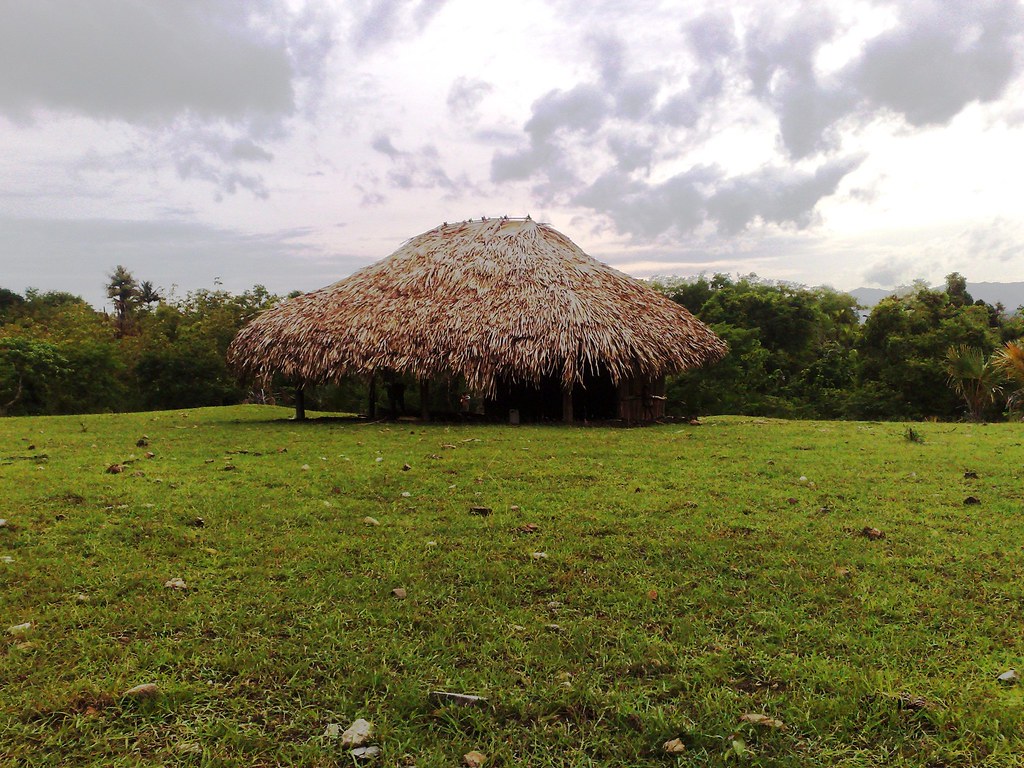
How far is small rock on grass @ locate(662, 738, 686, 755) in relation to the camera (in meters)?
2.09

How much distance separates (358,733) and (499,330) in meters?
10.4

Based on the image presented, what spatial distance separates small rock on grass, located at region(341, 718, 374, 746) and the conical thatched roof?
391 inches

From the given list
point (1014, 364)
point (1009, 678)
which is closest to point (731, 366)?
point (1014, 364)

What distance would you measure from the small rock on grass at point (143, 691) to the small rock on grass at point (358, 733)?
78cm

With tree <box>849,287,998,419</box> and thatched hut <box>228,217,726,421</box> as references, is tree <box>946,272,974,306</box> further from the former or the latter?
thatched hut <box>228,217,726,421</box>

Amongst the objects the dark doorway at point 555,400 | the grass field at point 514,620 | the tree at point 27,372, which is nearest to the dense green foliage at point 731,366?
the tree at point 27,372

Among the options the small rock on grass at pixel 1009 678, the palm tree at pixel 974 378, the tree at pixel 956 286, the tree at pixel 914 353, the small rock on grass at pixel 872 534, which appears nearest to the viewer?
the small rock on grass at pixel 1009 678

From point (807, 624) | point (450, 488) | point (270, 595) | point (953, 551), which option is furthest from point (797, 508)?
point (270, 595)

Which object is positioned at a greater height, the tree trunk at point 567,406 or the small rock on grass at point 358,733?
the tree trunk at point 567,406

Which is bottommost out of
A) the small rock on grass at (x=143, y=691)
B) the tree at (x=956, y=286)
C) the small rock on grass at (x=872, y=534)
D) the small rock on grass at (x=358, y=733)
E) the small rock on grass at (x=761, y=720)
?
the small rock on grass at (x=358, y=733)

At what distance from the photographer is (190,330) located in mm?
26391

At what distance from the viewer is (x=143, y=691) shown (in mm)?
2379

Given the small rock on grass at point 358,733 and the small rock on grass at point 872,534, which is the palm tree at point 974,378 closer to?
the small rock on grass at point 872,534

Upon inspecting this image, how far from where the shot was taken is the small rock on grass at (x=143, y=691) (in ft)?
7.76
